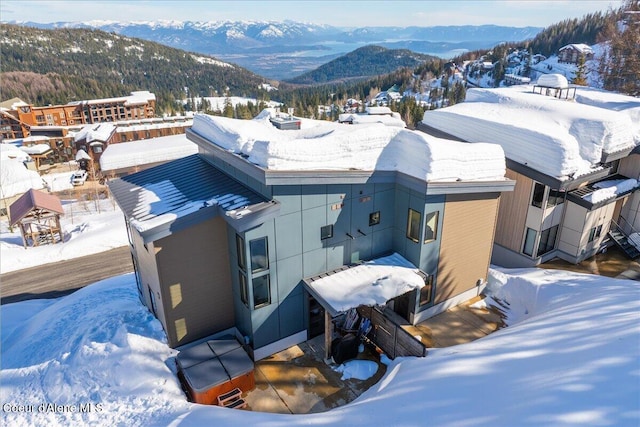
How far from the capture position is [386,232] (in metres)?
17.0

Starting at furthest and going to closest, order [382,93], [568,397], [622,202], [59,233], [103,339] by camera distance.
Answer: [382,93]
[59,233]
[622,202]
[103,339]
[568,397]

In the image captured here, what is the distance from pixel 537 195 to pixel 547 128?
4274 millimetres

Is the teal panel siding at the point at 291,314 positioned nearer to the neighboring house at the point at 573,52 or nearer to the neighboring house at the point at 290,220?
the neighboring house at the point at 290,220

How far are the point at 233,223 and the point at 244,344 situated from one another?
539cm

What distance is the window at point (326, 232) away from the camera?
597 inches

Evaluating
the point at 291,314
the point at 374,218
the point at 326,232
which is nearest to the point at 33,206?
the point at 291,314

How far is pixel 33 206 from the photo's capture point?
31672mm

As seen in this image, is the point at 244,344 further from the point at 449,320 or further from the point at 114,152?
the point at 114,152

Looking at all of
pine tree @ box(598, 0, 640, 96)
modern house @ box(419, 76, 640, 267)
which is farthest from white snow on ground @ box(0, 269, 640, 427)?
pine tree @ box(598, 0, 640, 96)

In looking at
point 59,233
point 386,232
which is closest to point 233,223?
point 386,232

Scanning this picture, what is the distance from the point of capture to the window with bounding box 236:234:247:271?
44.9 feet

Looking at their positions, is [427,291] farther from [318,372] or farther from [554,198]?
[554,198]

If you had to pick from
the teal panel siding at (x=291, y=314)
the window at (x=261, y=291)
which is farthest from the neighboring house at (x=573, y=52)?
the window at (x=261, y=291)

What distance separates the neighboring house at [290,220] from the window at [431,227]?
1.9 inches
